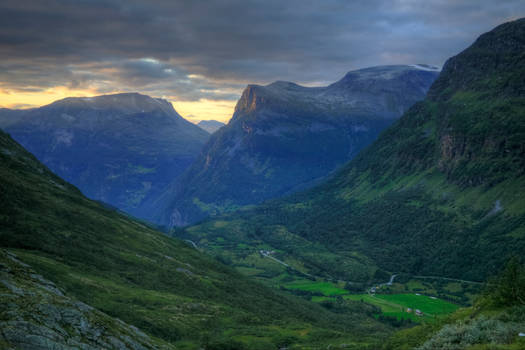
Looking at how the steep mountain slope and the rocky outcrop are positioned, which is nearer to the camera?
the rocky outcrop

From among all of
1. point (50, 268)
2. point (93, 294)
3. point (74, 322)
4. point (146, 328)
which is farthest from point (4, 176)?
point (74, 322)

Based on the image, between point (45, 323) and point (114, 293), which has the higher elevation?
point (45, 323)

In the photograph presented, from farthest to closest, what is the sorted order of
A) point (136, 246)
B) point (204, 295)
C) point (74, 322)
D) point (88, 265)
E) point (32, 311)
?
point (136, 246) < point (204, 295) < point (88, 265) < point (74, 322) < point (32, 311)

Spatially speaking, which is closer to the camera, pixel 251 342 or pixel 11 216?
pixel 251 342

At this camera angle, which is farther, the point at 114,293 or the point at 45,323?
the point at 114,293

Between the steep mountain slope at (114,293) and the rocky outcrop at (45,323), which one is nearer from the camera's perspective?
the rocky outcrop at (45,323)

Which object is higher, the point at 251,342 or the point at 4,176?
the point at 4,176

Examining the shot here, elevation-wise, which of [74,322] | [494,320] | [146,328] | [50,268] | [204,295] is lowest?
[204,295]

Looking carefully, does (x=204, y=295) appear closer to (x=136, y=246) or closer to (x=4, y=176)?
(x=136, y=246)
